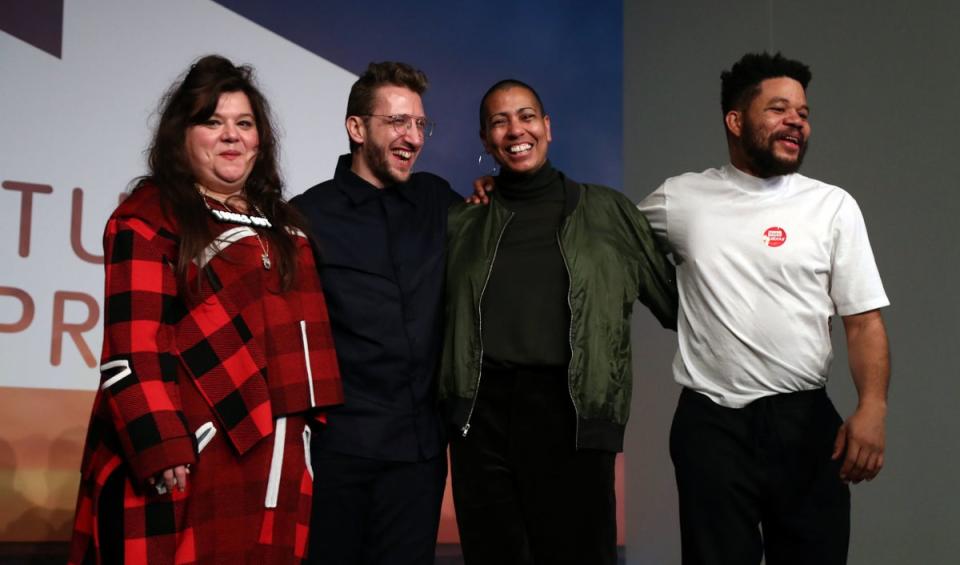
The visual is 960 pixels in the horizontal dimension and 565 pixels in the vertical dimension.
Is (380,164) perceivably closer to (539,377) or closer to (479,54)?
(539,377)

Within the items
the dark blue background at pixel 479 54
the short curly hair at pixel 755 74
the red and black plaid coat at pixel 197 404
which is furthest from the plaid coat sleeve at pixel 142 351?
the dark blue background at pixel 479 54

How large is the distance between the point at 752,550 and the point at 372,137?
128 cm

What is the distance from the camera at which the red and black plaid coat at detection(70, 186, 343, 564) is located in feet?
5.93

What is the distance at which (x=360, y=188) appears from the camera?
7.94 feet

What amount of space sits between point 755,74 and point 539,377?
35.0 inches

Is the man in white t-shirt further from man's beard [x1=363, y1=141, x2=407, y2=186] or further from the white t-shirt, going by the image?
man's beard [x1=363, y1=141, x2=407, y2=186]

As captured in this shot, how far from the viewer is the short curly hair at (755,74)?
7.85 feet

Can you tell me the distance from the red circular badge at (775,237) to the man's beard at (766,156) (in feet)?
0.51

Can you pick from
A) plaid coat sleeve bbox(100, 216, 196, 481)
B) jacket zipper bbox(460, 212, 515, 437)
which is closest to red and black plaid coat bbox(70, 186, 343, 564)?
plaid coat sleeve bbox(100, 216, 196, 481)

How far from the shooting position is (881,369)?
2.17 metres

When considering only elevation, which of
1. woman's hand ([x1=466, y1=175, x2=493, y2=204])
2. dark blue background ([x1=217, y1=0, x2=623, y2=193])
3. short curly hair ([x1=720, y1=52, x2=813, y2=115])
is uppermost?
dark blue background ([x1=217, y1=0, x2=623, y2=193])

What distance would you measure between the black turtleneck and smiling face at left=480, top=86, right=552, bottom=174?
46 mm

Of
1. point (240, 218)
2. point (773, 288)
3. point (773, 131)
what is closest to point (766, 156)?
point (773, 131)

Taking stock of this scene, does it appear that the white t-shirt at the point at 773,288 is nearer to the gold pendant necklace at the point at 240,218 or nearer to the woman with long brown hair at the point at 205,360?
the woman with long brown hair at the point at 205,360
